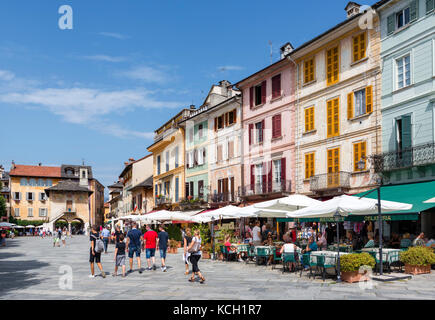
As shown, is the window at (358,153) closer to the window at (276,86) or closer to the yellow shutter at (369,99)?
the yellow shutter at (369,99)

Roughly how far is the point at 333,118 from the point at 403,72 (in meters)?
4.68

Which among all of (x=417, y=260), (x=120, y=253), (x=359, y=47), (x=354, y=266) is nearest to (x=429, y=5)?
(x=359, y=47)

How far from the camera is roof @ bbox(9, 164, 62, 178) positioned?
90.4 metres

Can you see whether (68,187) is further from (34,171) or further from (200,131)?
(200,131)

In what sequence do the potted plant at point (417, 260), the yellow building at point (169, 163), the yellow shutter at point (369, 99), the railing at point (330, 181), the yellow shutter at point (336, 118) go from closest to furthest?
the potted plant at point (417, 260)
the yellow shutter at point (369, 99)
the railing at point (330, 181)
the yellow shutter at point (336, 118)
the yellow building at point (169, 163)

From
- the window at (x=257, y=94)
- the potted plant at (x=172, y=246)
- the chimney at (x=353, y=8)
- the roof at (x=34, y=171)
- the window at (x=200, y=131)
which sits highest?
the chimney at (x=353, y=8)

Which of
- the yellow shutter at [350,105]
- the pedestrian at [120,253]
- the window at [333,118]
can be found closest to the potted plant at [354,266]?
the pedestrian at [120,253]

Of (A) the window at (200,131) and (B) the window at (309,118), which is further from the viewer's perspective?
(A) the window at (200,131)

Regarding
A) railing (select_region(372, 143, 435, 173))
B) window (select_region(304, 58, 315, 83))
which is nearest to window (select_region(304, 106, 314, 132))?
window (select_region(304, 58, 315, 83))

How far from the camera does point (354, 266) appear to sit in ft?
39.2

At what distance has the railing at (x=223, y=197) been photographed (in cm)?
3303

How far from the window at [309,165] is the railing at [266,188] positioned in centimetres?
150

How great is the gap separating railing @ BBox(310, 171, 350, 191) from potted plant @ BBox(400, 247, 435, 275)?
925 cm
